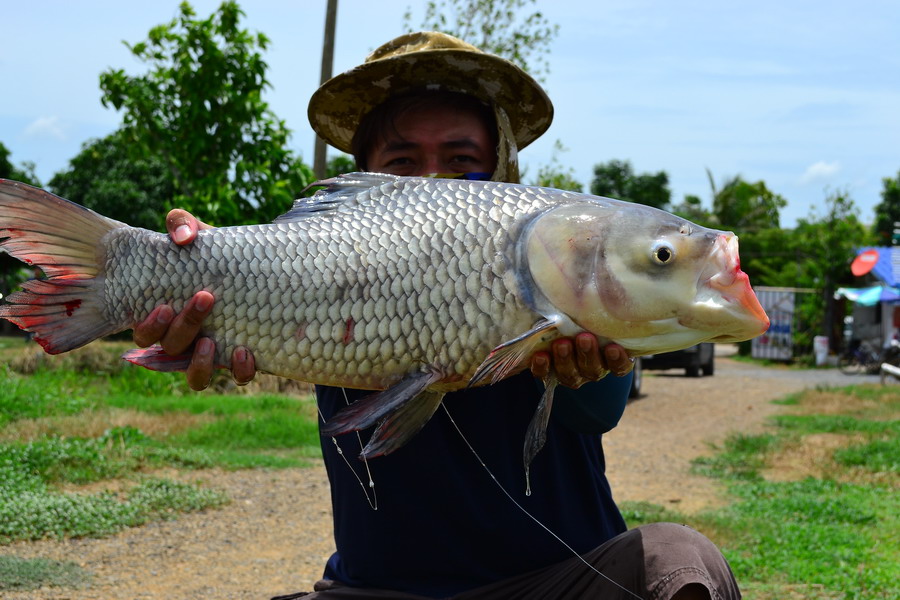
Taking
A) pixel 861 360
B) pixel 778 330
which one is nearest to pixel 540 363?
pixel 861 360

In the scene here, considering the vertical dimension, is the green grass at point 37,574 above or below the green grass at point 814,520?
below

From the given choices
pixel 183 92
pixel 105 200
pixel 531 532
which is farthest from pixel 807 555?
pixel 105 200

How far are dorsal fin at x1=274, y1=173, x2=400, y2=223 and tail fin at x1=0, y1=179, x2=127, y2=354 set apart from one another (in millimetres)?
423

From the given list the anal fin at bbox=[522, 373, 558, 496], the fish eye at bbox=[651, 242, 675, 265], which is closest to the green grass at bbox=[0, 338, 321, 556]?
the anal fin at bbox=[522, 373, 558, 496]

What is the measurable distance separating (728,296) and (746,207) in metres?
39.4

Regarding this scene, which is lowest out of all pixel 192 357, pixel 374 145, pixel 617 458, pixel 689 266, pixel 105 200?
pixel 617 458

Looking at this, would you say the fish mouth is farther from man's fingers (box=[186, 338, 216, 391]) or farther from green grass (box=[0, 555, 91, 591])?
green grass (box=[0, 555, 91, 591])

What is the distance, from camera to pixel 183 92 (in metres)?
12.3

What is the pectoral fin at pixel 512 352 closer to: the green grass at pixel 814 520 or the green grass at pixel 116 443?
the green grass at pixel 814 520

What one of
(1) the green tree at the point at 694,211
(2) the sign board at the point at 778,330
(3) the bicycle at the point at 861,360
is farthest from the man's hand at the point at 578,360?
(1) the green tree at the point at 694,211

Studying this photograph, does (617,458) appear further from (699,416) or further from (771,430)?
(699,416)

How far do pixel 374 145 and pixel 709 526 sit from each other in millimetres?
4056

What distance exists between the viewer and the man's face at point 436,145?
2.68 meters

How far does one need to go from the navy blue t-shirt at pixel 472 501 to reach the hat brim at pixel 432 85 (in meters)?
0.96
